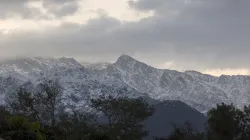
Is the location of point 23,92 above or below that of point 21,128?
above

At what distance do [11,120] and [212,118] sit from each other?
80180mm

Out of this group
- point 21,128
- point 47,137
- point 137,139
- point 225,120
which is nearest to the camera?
point 21,128

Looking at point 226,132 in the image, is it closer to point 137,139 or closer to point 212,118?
point 212,118

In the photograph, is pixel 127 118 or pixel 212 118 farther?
pixel 127 118

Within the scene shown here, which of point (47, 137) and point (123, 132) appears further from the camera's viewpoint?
point (123, 132)

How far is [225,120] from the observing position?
415 feet

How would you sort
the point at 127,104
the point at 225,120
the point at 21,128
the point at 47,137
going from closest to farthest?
the point at 21,128, the point at 47,137, the point at 225,120, the point at 127,104

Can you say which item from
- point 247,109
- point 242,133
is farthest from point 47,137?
point 247,109

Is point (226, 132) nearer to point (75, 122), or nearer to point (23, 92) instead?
point (75, 122)

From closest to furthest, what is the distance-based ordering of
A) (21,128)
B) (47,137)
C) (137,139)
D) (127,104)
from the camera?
(21,128) → (47,137) → (137,139) → (127,104)

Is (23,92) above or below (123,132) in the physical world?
above

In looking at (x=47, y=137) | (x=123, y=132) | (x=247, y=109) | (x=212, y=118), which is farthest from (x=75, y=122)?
(x=47, y=137)

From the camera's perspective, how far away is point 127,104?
145750mm

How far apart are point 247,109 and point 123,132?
37256 millimetres
